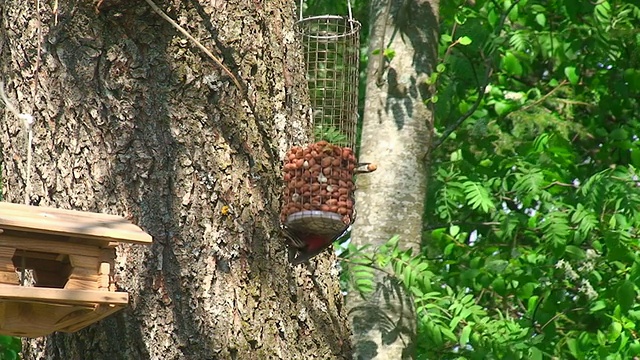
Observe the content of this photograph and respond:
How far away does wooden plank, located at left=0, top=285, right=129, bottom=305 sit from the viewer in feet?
8.03

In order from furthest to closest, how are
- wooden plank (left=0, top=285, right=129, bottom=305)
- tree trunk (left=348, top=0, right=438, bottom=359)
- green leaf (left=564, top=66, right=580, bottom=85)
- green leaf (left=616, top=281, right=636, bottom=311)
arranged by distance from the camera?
green leaf (left=564, top=66, right=580, bottom=85)
green leaf (left=616, top=281, right=636, bottom=311)
tree trunk (left=348, top=0, right=438, bottom=359)
wooden plank (left=0, top=285, right=129, bottom=305)

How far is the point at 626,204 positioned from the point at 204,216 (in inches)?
101

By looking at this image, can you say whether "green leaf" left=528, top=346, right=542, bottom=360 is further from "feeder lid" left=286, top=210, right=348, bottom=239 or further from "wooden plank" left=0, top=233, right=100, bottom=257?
"wooden plank" left=0, top=233, right=100, bottom=257

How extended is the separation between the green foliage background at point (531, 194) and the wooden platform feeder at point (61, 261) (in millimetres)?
1551

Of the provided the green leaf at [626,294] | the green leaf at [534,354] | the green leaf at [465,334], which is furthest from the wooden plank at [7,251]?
the green leaf at [626,294]

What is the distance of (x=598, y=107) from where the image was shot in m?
7.21

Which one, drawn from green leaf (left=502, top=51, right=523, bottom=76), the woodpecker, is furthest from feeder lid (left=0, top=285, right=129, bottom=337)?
green leaf (left=502, top=51, right=523, bottom=76)

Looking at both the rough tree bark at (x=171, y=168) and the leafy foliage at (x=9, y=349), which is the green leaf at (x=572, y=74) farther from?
the rough tree bark at (x=171, y=168)

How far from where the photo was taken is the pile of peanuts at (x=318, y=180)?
A: 2889mm

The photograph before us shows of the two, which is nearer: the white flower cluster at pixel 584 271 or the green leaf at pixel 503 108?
the white flower cluster at pixel 584 271

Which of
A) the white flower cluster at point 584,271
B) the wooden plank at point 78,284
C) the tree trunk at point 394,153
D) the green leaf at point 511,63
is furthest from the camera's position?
the green leaf at point 511,63

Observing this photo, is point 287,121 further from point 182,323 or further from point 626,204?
point 626,204

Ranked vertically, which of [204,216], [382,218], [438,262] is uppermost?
[204,216]

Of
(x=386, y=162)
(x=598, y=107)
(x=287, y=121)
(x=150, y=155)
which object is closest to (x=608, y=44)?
(x=598, y=107)
